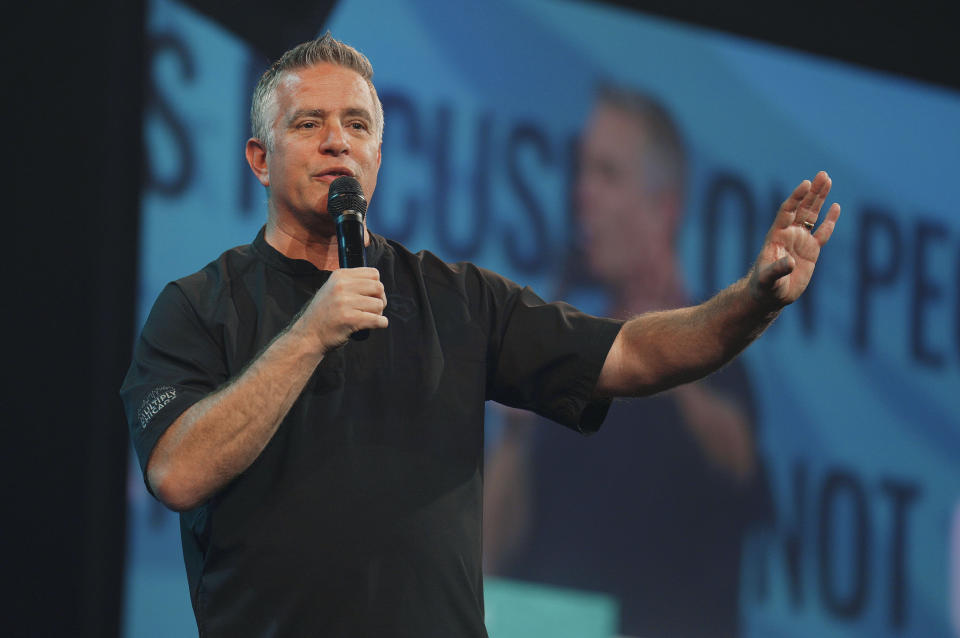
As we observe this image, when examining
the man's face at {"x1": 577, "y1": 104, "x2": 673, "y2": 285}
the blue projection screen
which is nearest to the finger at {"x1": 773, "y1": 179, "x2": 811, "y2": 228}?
the blue projection screen

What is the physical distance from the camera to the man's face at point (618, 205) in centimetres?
318

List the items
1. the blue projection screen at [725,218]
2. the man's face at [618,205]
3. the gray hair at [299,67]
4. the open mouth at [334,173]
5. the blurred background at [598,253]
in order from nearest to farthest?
1. the open mouth at [334,173]
2. the gray hair at [299,67]
3. the blurred background at [598,253]
4. the blue projection screen at [725,218]
5. the man's face at [618,205]

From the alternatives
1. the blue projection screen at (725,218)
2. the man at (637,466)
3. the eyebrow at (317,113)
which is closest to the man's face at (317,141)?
the eyebrow at (317,113)

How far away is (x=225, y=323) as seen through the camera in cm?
161

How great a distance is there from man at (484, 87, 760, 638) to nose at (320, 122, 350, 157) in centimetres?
138

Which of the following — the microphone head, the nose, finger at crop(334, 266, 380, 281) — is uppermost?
the nose

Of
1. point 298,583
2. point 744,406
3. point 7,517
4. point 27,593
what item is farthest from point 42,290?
point 744,406

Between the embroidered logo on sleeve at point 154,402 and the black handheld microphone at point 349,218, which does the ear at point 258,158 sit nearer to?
the black handheld microphone at point 349,218

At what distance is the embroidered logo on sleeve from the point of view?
1.49 m

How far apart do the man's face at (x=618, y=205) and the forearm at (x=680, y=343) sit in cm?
145

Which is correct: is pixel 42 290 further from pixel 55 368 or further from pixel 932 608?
pixel 932 608

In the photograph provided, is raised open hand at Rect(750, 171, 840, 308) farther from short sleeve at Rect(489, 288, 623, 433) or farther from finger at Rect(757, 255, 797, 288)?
short sleeve at Rect(489, 288, 623, 433)

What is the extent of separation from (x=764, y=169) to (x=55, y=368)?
2.17 meters

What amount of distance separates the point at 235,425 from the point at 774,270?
75 centimetres
